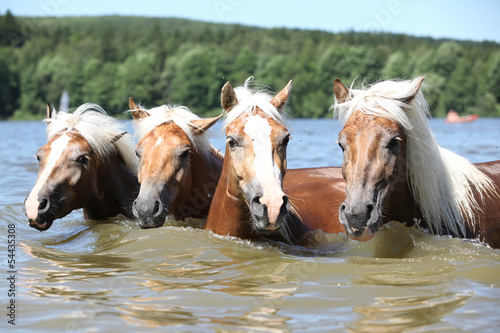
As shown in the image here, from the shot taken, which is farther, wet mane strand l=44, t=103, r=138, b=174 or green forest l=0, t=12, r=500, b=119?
green forest l=0, t=12, r=500, b=119

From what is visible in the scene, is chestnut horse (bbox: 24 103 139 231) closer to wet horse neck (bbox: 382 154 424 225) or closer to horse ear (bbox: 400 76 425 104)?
wet horse neck (bbox: 382 154 424 225)

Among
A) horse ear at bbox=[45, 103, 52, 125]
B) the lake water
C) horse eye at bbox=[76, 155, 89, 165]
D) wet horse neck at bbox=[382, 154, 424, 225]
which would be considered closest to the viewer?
the lake water

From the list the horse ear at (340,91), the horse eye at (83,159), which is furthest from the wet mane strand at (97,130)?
the horse ear at (340,91)

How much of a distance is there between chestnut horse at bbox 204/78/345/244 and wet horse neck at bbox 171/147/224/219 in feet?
2.02

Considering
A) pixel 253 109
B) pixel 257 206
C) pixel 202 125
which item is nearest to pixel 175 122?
pixel 202 125

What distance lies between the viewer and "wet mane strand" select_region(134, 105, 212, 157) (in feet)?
17.2

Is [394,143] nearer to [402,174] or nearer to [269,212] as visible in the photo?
[402,174]

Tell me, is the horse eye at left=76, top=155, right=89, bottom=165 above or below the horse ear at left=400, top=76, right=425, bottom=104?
below

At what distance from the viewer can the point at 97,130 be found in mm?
5832

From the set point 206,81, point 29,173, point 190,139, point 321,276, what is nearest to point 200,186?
point 190,139

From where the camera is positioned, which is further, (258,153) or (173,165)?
(173,165)

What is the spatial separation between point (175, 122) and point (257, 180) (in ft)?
5.32

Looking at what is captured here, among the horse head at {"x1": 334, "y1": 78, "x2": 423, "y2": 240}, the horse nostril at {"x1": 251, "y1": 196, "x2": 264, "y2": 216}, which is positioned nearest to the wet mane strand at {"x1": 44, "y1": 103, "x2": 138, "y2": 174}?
the horse nostril at {"x1": 251, "y1": 196, "x2": 264, "y2": 216}

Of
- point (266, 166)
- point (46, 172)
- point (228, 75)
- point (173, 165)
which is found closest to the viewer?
point (266, 166)
